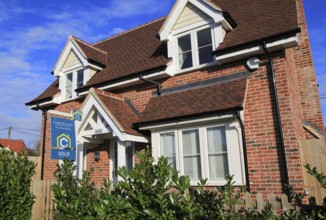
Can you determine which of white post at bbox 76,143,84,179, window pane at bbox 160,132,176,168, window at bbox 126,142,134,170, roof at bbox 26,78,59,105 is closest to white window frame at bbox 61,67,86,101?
roof at bbox 26,78,59,105

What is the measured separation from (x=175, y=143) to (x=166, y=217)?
17.4ft

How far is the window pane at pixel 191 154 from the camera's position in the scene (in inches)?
345

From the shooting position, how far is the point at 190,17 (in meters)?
10.4

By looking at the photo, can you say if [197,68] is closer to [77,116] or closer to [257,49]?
[257,49]

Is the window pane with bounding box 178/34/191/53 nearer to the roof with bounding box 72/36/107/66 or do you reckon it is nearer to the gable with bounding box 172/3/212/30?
the gable with bounding box 172/3/212/30

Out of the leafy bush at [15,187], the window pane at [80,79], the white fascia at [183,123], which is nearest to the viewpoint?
the leafy bush at [15,187]

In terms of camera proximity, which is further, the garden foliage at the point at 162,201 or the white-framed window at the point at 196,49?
the white-framed window at the point at 196,49

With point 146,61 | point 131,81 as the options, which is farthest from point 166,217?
point 146,61

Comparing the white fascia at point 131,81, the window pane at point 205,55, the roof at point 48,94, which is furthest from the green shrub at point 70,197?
the roof at point 48,94

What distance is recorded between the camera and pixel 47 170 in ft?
44.0

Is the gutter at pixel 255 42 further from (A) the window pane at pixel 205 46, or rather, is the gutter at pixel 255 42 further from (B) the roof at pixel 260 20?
(A) the window pane at pixel 205 46

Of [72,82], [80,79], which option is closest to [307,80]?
[80,79]

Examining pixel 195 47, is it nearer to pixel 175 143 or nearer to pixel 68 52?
pixel 175 143

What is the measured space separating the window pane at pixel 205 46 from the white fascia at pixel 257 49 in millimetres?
784
